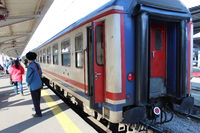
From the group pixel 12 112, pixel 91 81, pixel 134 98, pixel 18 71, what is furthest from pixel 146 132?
pixel 18 71

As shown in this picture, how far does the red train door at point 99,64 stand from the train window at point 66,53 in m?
2.05

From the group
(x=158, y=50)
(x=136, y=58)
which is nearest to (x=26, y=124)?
(x=136, y=58)

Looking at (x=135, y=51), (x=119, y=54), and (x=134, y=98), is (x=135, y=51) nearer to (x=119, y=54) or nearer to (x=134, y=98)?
(x=119, y=54)

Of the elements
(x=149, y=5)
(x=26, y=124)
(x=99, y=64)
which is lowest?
(x=26, y=124)

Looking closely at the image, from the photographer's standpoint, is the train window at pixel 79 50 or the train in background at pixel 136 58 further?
the train window at pixel 79 50

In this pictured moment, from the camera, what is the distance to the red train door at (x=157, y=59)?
417cm

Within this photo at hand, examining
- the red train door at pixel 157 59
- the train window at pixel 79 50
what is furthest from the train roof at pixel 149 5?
the train window at pixel 79 50

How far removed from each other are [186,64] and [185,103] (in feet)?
2.80

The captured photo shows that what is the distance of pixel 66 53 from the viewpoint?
5949 mm

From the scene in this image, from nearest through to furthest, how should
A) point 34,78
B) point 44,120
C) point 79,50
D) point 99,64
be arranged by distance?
1. point 99,64
2. point 44,120
3. point 34,78
4. point 79,50

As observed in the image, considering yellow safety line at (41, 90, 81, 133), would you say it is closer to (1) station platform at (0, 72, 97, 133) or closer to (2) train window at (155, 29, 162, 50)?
(1) station platform at (0, 72, 97, 133)

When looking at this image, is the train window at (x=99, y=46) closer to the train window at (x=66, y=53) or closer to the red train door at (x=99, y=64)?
the red train door at (x=99, y=64)

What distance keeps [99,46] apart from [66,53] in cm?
243

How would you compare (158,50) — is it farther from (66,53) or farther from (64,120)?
(66,53)
